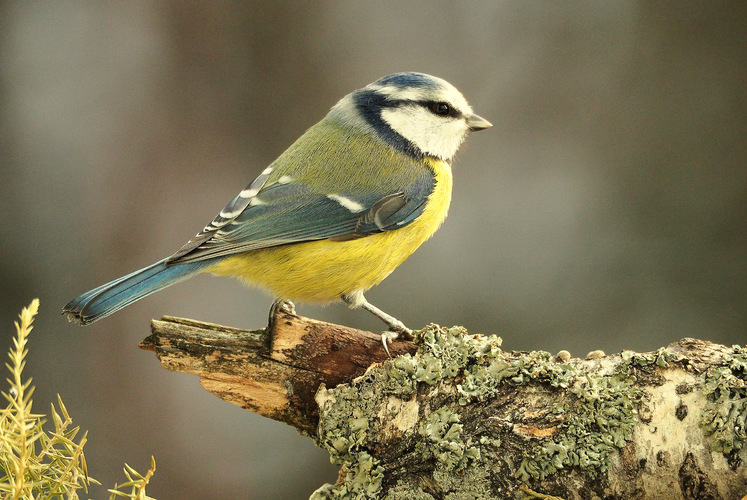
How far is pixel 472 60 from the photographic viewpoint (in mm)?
2385

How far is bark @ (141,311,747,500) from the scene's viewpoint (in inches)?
44.1

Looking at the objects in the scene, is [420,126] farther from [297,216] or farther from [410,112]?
[297,216]

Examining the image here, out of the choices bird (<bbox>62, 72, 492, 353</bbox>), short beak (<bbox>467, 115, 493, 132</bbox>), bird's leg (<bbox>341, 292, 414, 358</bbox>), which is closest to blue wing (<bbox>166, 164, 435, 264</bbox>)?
bird (<bbox>62, 72, 492, 353</bbox>)

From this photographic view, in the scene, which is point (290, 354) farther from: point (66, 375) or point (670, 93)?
point (670, 93)

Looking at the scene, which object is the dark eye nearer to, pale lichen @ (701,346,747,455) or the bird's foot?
the bird's foot

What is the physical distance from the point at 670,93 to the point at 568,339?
3.06 feet

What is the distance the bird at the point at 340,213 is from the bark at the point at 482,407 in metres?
0.13

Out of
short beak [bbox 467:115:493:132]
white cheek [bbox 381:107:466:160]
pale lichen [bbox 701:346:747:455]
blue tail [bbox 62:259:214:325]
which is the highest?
short beak [bbox 467:115:493:132]

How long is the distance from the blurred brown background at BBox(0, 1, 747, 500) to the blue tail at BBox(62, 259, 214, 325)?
0.59 meters

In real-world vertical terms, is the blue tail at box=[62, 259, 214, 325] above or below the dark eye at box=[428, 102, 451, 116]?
below

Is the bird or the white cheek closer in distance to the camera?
the bird

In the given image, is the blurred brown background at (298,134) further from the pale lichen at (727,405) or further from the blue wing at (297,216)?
the pale lichen at (727,405)

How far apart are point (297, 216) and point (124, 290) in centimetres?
43

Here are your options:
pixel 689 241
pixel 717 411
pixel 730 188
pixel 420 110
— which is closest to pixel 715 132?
pixel 730 188
